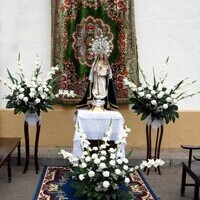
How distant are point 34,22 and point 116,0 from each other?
1.39 meters

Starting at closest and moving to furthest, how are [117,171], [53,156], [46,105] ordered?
Answer: [117,171]
[46,105]
[53,156]

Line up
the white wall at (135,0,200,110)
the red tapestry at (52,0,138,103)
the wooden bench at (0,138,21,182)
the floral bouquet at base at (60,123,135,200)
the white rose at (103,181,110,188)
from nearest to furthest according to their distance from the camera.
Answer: the white rose at (103,181,110,188), the floral bouquet at base at (60,123,135,200), the wooden bench at (0,138,21,182), the red tapestry at (52,0,138,103), the white wall at (135,0,200,110)

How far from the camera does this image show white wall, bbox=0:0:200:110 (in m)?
6.28

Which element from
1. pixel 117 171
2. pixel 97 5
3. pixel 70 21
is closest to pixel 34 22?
pixel 70 21

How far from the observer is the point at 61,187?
15.4ft

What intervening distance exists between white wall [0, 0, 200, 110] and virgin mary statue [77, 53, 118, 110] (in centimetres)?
117

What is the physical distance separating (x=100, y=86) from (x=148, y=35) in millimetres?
1540

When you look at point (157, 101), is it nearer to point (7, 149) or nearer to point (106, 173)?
point (106, 173)

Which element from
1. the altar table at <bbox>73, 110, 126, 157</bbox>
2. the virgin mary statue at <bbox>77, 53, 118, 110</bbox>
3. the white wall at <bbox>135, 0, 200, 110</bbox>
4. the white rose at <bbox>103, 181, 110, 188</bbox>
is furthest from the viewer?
the white wall at <bbox>135, 0, 200, 110</bbox>

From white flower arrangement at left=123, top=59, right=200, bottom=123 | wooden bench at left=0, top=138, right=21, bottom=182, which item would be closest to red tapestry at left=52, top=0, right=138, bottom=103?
white flower arrangement at left=123, top=59, right=200, bottom=123

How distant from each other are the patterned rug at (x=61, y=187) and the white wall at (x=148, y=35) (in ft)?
5.67

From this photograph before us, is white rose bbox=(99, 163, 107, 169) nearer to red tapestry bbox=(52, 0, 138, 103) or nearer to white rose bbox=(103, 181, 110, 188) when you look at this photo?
white rose bbox=(103, 181, 110, 188)

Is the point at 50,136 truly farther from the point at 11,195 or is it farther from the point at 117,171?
the point at 117,171

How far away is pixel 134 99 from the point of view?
544 cm
